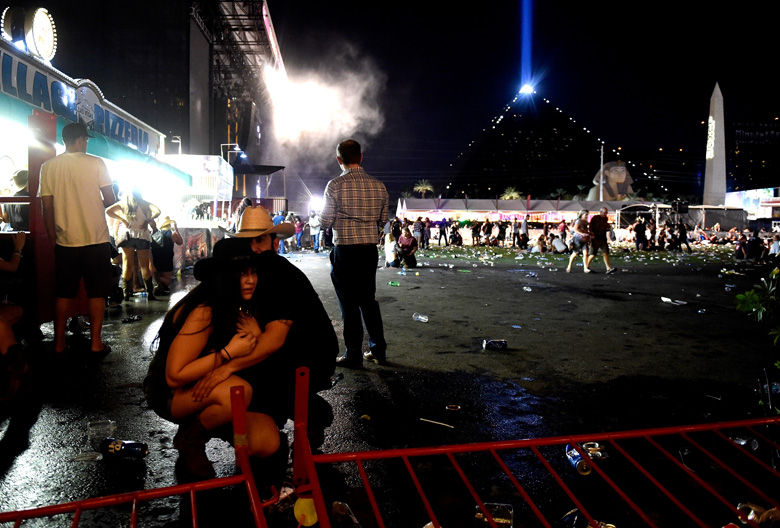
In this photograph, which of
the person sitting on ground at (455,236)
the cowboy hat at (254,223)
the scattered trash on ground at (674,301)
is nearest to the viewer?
the cowboy hat at (254,223)

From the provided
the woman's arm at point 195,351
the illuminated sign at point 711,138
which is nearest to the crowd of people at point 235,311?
the woman's arm at point 195,351

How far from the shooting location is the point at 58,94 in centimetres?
655

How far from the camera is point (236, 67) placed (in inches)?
1124

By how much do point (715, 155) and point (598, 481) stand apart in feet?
216

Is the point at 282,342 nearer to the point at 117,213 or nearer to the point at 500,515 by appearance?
the point at 500,515

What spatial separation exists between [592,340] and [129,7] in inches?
865

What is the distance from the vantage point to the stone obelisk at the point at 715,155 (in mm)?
53969

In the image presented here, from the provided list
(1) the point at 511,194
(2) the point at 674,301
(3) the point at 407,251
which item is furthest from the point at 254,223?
(1) the point at 511,194

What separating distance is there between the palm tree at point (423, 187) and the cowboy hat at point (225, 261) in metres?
85.0

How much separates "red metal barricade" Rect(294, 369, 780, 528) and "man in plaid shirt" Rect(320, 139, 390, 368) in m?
1.78

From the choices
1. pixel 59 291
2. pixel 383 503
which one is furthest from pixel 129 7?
pixel 383 503

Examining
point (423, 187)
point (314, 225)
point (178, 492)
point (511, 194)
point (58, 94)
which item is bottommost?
point (178, 492)

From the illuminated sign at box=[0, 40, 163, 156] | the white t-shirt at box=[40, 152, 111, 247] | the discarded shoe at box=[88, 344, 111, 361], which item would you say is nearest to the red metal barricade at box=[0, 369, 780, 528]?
the discarded shoe at box=[88, 344, 111, 361]

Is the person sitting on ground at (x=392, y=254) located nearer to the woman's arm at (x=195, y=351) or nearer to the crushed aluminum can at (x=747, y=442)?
the crushed aluminum can at (x=747, y=442)
